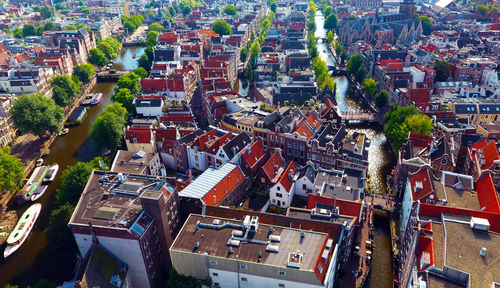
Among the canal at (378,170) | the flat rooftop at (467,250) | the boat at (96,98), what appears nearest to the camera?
the flat rooftop at (467,250)

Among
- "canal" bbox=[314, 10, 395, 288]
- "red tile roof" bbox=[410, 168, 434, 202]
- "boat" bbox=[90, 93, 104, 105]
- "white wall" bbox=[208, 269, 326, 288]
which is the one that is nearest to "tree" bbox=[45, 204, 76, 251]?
"white wall" bbox=[208, 269, 326, 288]

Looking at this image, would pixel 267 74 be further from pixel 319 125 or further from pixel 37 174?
pixel 37 174

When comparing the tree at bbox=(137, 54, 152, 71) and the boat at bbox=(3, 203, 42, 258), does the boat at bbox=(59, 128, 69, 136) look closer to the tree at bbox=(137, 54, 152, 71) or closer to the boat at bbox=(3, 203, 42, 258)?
the boat at bbox=(3, 203, 42, 258)

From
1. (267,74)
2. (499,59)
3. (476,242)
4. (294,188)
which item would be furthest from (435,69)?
(476,242)

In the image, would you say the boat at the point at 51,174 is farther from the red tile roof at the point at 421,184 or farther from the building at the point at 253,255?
the red tile roof at the point at 421,184

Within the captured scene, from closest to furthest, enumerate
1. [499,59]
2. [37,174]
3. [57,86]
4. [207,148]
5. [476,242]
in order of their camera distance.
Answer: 1. [476,242]
2. [207,148]
3. [37,174]
4. [57,86]
5. [499,59]

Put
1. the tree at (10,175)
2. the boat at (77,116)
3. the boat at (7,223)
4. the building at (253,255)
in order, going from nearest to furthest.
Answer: the building at (253,255)
the boat at (7,223)
the tree at (10,175)
the boat at (77,116)

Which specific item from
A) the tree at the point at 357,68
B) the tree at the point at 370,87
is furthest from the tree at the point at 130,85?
the tree at the point at 357,68
